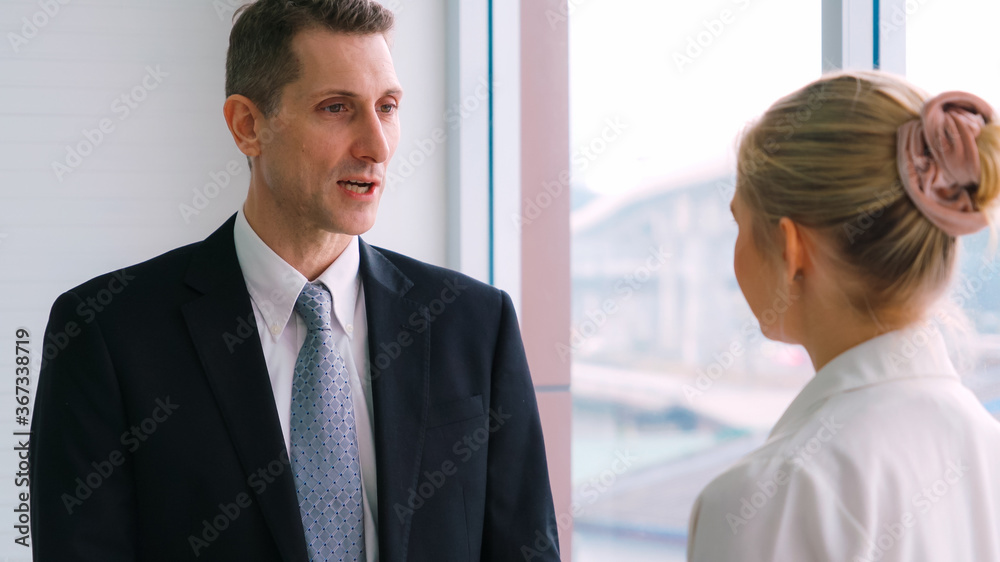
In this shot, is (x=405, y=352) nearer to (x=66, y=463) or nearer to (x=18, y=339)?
(x=66, y=463)

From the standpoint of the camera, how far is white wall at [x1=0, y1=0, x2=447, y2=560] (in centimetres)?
273

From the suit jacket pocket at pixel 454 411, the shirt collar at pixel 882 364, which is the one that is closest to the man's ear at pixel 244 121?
the suit jacket pocket at pixel 454 411

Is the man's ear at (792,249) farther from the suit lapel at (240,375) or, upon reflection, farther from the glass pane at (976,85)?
the suit lapel at (240,375)

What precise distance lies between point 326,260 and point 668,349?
2.75 feet

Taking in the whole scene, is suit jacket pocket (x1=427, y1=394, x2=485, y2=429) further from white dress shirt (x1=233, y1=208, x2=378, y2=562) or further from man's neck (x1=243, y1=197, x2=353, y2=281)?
man's neck (x1=243, y1=197, x2=353, y2=281)

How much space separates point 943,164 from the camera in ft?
2.79

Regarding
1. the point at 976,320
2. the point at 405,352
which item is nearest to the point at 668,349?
the point at 405,352

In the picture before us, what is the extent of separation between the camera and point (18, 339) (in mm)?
2762

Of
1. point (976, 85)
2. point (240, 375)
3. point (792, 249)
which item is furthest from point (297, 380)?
point (976, 85)

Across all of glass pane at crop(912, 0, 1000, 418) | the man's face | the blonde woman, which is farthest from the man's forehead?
glass pane at crop(912, 0, 1000, 418)

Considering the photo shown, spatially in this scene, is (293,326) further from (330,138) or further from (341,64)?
(341,64)

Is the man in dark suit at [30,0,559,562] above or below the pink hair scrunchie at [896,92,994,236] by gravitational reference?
below

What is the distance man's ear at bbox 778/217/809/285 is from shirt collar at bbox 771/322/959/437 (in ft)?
0.35

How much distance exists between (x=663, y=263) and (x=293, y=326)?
35.0 inches
